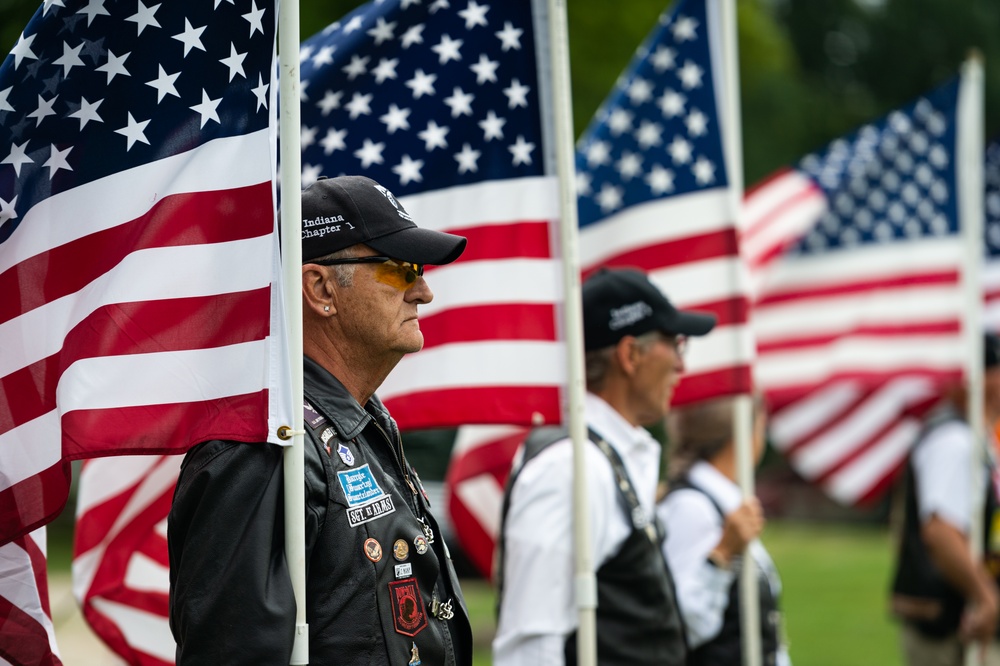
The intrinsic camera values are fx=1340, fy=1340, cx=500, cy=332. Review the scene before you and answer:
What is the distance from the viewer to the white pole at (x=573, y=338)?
13.9ft

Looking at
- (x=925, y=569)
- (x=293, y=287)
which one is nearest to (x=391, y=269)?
(x=293, y=287)

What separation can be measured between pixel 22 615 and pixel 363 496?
1039 mm

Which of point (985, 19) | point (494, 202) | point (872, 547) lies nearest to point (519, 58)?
point (494, 202)

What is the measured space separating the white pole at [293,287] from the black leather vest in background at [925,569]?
17.6 feet

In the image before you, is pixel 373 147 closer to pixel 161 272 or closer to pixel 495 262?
pixel 495 262

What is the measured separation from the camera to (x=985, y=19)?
41.4m

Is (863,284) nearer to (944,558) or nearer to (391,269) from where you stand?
(944,558)

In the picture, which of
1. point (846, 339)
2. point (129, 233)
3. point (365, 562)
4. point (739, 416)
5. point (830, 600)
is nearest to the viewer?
point (365, 562)

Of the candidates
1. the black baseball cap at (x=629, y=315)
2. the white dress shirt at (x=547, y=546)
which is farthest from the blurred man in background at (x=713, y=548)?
the black baseball cap at (x=629, y=315)

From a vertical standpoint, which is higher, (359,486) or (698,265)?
(698,265)

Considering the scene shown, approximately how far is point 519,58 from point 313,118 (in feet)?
2.50

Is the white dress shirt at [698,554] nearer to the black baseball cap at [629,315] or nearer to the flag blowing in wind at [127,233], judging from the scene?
the black baseball cap at [629,315]

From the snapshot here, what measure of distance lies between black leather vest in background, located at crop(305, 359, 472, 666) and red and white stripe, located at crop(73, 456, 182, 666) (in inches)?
70.5

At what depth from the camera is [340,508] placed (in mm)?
2967
